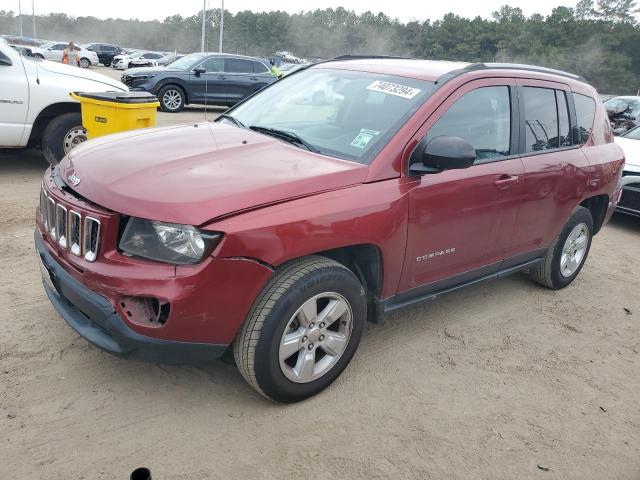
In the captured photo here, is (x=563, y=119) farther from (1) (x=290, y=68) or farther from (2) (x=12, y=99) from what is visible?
(1) (x=290, y=68)

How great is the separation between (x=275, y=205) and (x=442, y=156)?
0.98 m

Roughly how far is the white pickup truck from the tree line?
49.1 m

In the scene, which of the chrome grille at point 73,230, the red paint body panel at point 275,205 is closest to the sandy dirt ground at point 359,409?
the red paint body panel at point 275,205

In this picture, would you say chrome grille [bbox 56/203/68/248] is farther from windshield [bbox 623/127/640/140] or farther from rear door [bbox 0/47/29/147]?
windshield [bbox 623/127/640/140]

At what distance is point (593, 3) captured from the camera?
59.7 m

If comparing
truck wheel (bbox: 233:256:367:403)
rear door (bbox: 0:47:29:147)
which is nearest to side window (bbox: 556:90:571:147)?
truck wheel (bbox: 233:256:367:403)

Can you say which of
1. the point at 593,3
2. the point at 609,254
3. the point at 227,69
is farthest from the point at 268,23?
the point at 609,254

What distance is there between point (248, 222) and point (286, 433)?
1068 mm

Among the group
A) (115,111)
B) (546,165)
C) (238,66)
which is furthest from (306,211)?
(238,66)

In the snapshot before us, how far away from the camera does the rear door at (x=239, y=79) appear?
15.2 meters

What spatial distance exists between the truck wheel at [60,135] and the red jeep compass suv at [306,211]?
11.9 ft

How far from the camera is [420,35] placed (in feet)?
248

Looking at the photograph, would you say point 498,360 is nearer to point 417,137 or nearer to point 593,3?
point 417,137

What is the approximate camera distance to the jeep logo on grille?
2.76 metres
